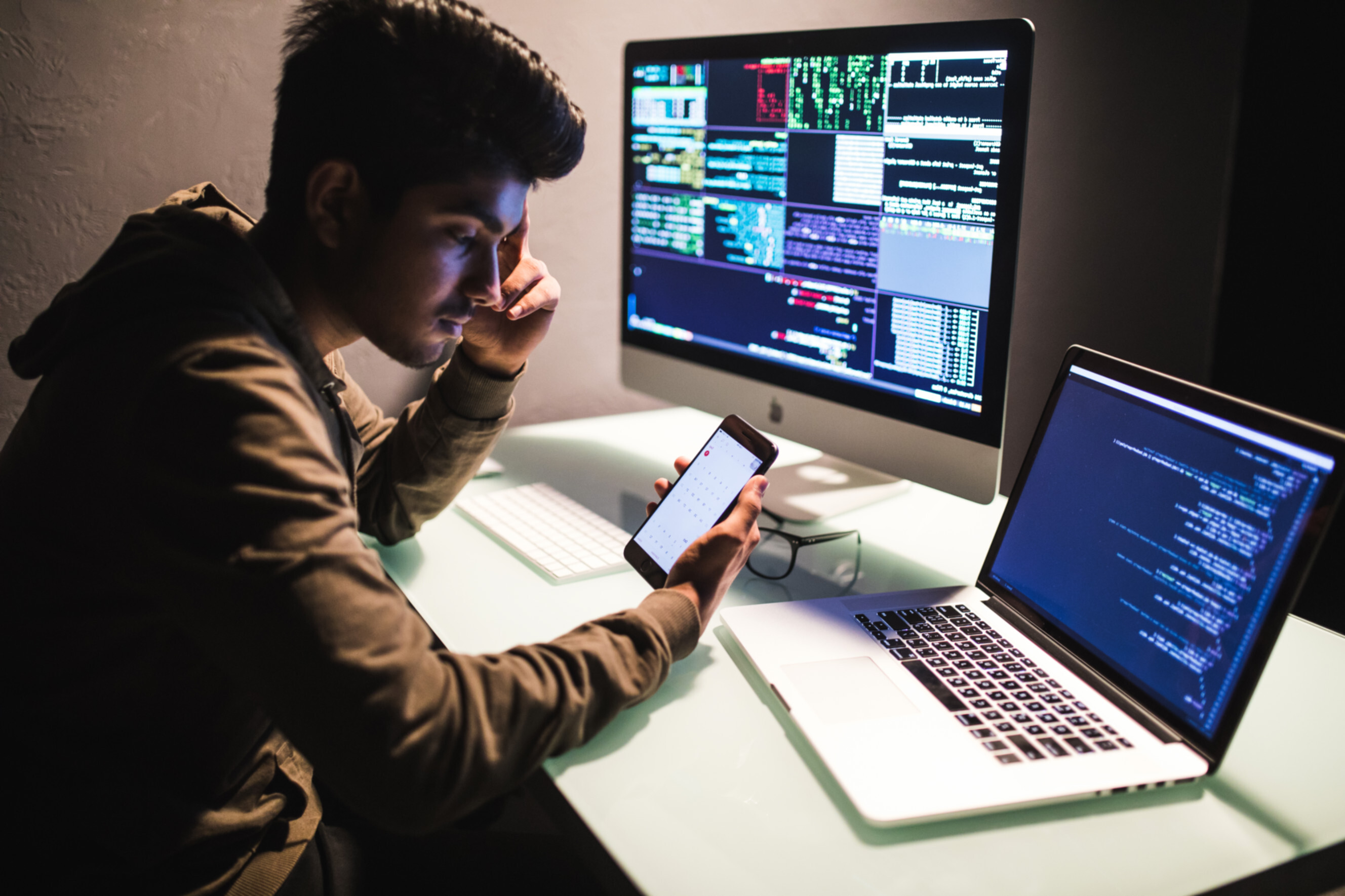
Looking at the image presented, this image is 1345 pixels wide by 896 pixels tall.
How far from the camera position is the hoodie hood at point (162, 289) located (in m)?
0.66

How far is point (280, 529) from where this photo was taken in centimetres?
59

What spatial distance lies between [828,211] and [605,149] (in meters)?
0.62

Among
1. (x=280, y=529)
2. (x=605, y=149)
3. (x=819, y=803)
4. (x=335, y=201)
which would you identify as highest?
(x=605, y=149)

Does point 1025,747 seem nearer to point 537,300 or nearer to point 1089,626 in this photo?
point 1089,626

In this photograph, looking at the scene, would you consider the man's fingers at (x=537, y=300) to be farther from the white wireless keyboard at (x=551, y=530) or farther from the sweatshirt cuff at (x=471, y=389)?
the white wireless keyboard at (x=551, y=530)

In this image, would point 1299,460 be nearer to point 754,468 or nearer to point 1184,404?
point 1184,404

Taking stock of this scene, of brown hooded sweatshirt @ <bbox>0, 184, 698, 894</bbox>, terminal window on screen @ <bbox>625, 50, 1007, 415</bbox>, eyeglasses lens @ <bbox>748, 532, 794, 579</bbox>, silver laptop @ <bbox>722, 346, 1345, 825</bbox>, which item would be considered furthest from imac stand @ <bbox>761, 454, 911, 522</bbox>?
brown hooded sweatshirt @ <bbox>0, 184, 698, 894</bbox>

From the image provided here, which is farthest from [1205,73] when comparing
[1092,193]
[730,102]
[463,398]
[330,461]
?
[330,461]

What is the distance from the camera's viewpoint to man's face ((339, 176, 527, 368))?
0.78 metres

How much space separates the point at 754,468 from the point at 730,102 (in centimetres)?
57

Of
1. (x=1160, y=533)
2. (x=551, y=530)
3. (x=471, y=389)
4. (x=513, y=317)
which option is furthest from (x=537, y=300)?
(x=1160, y=533)

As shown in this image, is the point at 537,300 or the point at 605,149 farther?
the point at 605,149

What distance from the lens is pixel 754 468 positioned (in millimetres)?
998

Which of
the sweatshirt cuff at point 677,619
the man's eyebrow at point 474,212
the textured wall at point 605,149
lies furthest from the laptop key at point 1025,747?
the textured wall at point 605,149
